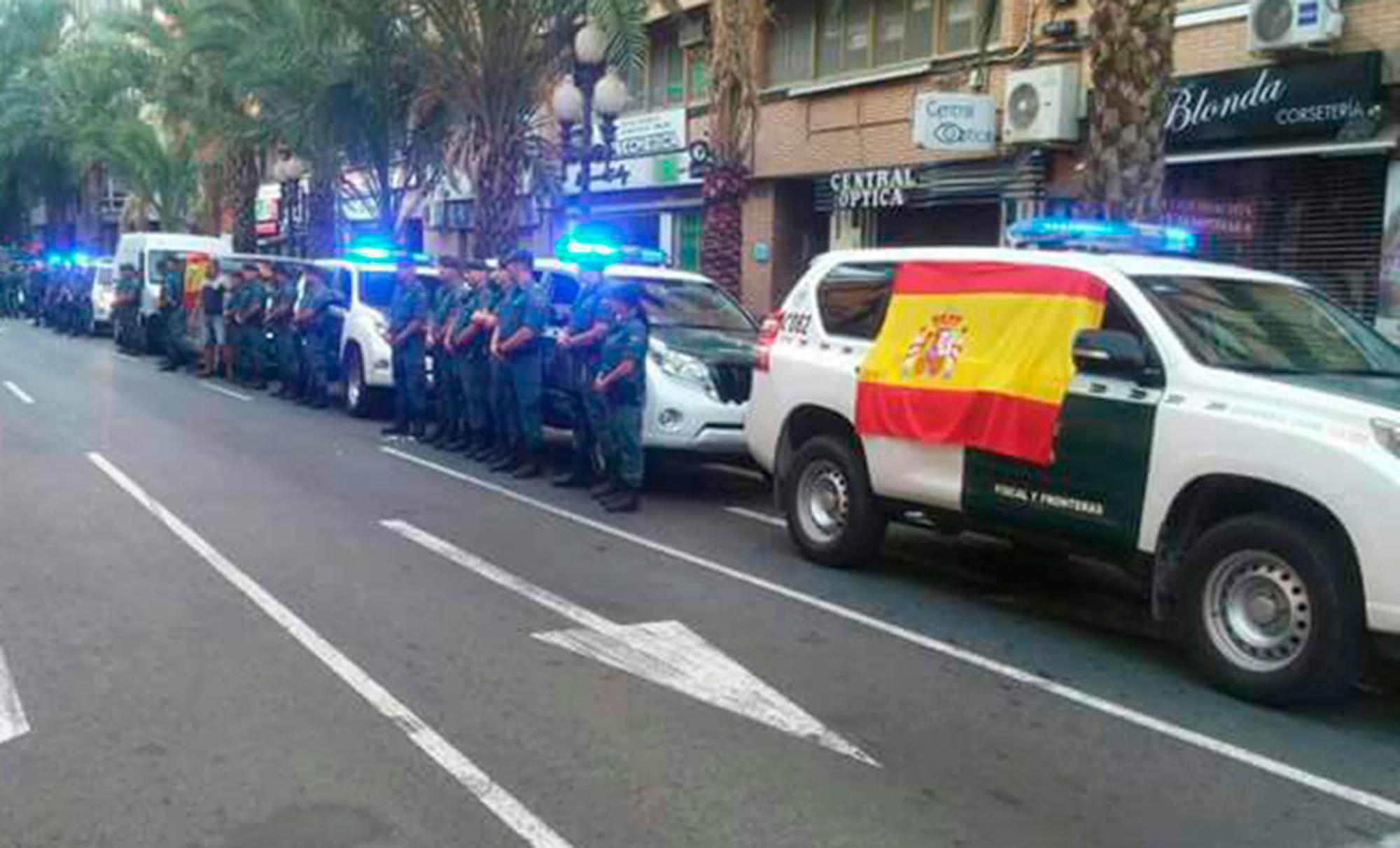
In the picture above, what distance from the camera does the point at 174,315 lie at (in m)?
23.8

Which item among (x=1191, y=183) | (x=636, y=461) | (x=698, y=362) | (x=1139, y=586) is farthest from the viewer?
(x=1191, y=183)

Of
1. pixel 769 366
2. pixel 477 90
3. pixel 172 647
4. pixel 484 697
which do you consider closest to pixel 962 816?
pixel 484 697

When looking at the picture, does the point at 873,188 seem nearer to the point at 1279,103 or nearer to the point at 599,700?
the point at 1279,103

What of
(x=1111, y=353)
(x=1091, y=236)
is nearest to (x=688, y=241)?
(x=1091, y=236)

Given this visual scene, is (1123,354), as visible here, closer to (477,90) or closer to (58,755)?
(58,755)

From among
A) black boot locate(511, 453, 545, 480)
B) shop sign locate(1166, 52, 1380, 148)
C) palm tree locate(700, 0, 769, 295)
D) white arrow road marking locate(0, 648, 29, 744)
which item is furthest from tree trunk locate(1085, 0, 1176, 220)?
white arrow road marking locate(0, 648, 29, 744)

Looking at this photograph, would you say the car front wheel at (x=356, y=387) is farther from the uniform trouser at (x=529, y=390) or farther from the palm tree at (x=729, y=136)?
the uniform trouser at (x=529, y=390)

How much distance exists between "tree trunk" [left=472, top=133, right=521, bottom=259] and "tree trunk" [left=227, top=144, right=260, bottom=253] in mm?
15703

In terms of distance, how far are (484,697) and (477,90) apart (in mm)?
15215

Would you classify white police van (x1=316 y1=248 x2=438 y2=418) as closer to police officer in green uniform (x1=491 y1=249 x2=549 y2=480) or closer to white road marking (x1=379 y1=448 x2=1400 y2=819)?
police officer in green uniform (x1=491 y1=249 x2=549 y2=480)

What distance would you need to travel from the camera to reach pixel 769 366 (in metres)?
9.34

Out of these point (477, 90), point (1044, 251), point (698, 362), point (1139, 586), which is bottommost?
point (1139, 586)

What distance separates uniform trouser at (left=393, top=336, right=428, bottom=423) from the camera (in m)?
14.7

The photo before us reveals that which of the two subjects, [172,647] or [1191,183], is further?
[1191,183]
